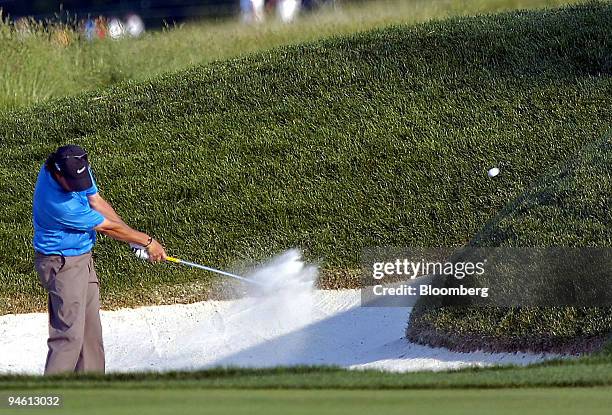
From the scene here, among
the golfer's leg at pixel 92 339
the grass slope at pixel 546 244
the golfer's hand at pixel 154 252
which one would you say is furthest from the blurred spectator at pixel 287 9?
the golfer's leg at pixel 92 339

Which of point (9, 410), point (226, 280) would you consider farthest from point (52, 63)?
point (9, 410)

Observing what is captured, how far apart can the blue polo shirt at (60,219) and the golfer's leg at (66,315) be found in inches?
4.1

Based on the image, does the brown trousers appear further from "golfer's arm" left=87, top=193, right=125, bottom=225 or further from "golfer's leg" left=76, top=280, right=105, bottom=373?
"golfer's arm" left=87, top=193, right=125, bottom=225

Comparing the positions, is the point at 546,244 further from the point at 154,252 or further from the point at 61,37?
the point at 61,37

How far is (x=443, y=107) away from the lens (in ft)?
45.6

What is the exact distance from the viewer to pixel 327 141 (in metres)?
13.5

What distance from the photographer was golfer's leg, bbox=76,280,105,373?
7.64 metres

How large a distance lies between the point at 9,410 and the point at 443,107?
9639 mm

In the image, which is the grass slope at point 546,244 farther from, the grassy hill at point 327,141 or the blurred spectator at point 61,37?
the blurred spectator at point 61,37

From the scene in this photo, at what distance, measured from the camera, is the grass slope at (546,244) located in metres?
7.94

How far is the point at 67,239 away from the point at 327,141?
6503 millimetres

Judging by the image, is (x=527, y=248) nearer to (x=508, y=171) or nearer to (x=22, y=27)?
(x=508, y=171)

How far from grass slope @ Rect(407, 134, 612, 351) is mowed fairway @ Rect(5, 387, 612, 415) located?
8.83 ft

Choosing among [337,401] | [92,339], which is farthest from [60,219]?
[337,401]
